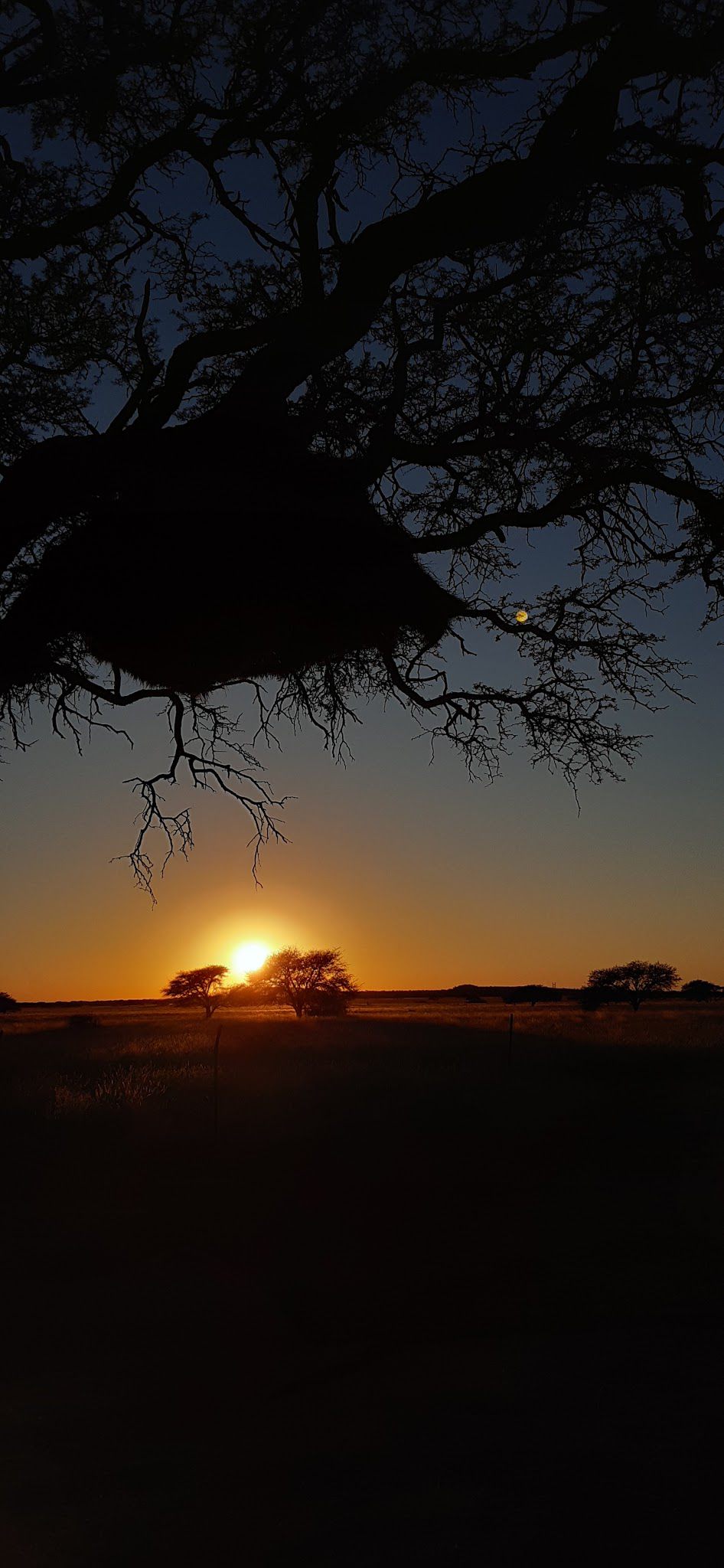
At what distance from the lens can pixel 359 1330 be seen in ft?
29.0

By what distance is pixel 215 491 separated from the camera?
5.45 m

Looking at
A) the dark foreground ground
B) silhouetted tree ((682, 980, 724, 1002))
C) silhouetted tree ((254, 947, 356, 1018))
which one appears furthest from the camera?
silhouetted tree ((682, 980, 724, 1002))

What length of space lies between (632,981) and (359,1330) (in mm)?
65466

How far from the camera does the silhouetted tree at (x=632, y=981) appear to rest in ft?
232

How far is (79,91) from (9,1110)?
14042 mm

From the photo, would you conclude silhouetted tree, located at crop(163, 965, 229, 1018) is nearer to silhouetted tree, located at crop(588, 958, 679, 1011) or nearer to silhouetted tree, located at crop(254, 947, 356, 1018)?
silhouetted tree, located at crop(254, 947, 356, 1018)

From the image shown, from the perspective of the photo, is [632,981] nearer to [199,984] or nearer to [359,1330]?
[199,984]

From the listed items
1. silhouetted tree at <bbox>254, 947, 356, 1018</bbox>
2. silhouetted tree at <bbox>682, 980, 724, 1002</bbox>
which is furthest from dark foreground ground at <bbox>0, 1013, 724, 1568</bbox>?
silhouetted tree at <bbox>682, 980, 724, 1002</bbox>

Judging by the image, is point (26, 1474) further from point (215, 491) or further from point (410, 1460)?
point (215, 491)

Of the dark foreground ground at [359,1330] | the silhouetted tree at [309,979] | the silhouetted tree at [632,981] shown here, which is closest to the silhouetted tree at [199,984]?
the silhouetted tree at [309,979]

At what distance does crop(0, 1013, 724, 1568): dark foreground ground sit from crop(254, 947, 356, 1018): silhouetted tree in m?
43.8

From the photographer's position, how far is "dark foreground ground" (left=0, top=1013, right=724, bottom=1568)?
5.18 metres

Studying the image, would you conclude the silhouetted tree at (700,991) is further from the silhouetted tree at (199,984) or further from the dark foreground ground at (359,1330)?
the dark foreground ground at (359,1330)

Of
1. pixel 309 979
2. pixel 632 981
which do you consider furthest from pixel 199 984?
pixel 632 981
